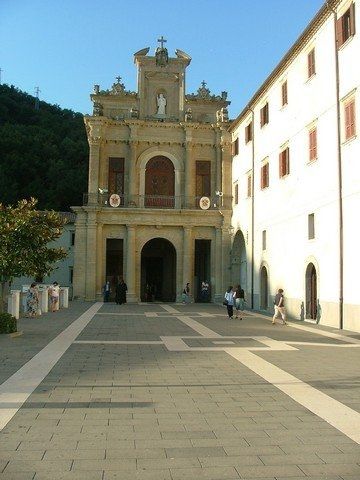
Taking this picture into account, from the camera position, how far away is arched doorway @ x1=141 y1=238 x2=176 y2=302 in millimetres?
43312

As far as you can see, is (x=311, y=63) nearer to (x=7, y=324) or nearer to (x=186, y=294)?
(x=7, y=324)

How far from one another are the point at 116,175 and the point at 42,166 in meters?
26.6

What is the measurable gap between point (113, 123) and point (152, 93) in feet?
13.7

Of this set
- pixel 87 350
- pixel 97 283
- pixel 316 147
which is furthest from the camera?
pixel 97 283

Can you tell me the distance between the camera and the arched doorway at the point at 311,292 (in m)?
22.8

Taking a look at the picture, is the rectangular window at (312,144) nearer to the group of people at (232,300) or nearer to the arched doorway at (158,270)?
the group of people at (232,300)

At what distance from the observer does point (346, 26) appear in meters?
19.8

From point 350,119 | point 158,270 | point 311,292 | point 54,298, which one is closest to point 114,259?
point 158,270

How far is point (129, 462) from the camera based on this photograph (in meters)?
5.02

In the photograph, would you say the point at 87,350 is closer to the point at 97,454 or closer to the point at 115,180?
the point at 97,454

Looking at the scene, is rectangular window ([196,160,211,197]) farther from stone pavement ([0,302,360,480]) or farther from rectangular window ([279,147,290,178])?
stone pavement ([0,302,360,480])

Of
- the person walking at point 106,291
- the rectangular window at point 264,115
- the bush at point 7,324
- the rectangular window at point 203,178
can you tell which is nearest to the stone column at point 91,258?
the person walking at point 106,291

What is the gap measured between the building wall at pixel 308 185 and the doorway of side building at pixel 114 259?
47.6 ft

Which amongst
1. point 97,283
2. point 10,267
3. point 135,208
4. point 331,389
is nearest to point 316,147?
point 10,267
